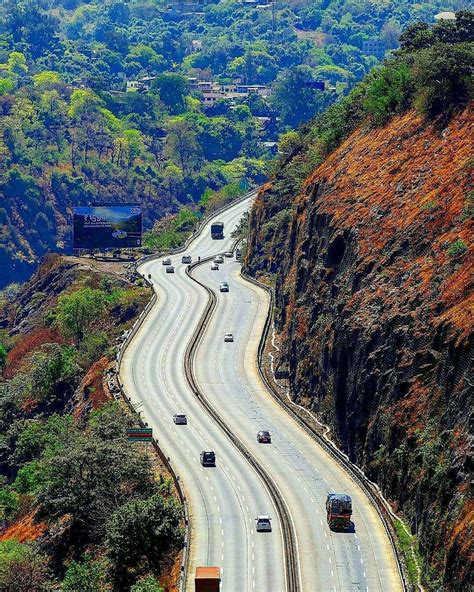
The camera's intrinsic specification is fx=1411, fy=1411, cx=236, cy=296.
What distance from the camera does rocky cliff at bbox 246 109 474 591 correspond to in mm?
77188

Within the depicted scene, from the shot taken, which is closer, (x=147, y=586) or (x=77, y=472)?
(x=147, y=586)

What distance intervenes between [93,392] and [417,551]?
171 feet

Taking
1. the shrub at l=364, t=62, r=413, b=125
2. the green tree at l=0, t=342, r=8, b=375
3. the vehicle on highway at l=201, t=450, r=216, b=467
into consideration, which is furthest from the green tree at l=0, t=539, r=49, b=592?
the green tree at l=0, t=342, r=8, b=375

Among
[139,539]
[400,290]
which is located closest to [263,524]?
[139,539]

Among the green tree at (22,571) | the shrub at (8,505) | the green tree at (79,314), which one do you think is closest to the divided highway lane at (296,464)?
the green tree at (79,314)

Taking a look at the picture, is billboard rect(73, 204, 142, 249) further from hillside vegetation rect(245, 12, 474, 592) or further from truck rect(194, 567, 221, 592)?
truck rect(194, 567, 221, 592)

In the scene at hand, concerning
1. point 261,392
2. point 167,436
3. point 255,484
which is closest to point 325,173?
point 261,392

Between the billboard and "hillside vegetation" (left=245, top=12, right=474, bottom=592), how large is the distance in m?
48.9

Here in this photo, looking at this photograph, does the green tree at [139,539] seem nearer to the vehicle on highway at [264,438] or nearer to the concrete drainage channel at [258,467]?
the concrete drainage channel at [258,467]

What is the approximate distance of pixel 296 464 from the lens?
3814 inches

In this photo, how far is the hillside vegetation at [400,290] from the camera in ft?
256

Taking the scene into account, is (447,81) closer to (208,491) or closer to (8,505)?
(208,491)

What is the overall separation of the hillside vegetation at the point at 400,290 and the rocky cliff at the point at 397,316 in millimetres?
139

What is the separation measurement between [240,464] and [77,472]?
42.6ft
